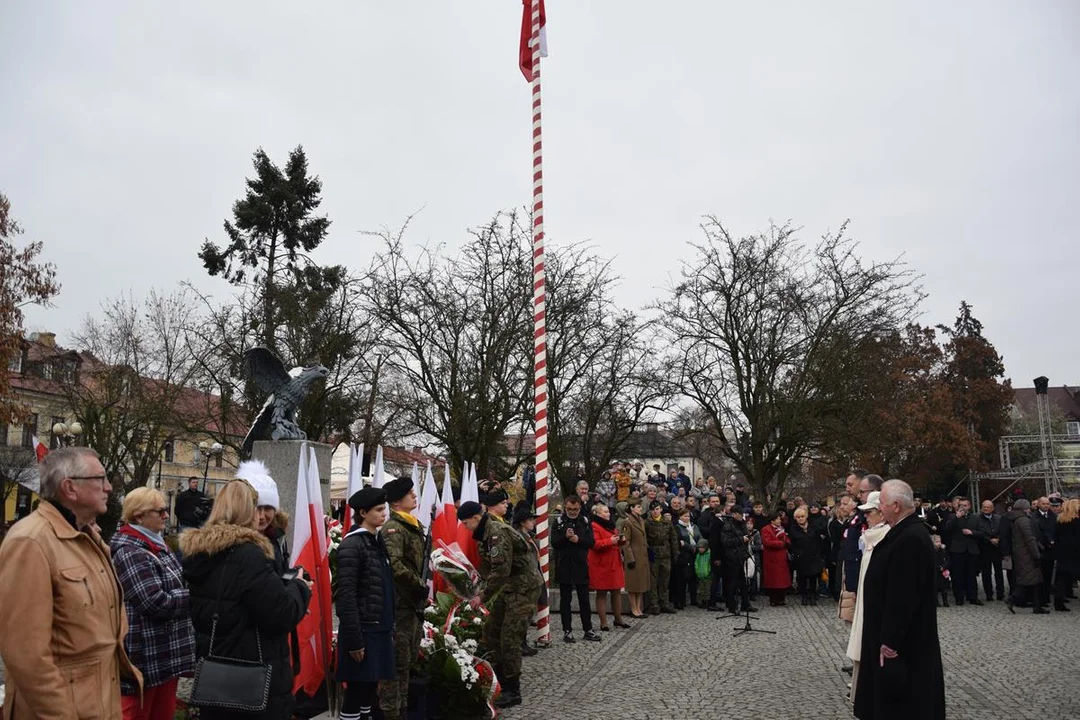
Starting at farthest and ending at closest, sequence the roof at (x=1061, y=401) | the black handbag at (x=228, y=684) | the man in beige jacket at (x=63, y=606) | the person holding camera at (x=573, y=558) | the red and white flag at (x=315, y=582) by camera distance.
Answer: the roof at (x=1061, y=401), the person holding camera at (x=573, y=558), the red and white flag at (x=315, y=582), the black handbag at (x=228, y=684), the man in beige jacket at (x=63, y=606)

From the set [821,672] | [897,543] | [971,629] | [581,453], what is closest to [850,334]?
[581,453]

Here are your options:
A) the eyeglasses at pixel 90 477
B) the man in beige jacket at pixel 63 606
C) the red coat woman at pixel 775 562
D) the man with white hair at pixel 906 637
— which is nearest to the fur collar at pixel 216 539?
the man in beige jacket at pixel 63 606

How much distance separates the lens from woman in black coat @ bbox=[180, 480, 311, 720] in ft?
14.0

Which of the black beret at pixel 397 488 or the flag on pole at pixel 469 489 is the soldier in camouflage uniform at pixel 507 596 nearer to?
the black beret at pixel 397 488

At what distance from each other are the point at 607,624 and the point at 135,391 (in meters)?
24.6

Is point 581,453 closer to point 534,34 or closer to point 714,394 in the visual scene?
point 714,394

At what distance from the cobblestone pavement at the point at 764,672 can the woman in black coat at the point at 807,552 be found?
2453mm

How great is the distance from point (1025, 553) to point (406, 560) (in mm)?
13530

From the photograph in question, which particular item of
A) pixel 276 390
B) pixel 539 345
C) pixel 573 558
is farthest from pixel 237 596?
pixel 539 345

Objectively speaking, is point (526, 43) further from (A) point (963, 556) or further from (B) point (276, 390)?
(A) point (963, 556)

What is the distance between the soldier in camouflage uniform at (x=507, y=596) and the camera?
8.50 metres

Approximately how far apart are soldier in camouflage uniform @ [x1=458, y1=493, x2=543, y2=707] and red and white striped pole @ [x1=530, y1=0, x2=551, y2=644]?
357 cm

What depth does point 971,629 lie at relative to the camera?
535 inches

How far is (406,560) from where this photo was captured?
696 cm
